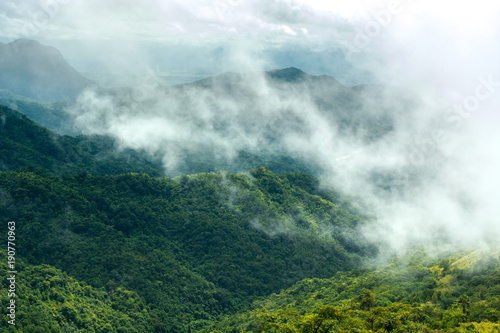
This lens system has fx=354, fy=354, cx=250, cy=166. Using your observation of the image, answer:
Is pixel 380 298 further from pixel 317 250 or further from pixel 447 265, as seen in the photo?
pixel 317 250

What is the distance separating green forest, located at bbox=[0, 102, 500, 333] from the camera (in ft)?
127

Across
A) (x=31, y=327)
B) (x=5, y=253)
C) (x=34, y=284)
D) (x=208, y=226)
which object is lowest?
(x=31, y=327)

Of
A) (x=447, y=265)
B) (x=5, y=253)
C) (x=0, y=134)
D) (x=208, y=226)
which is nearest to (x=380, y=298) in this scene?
(x=447, y=265)

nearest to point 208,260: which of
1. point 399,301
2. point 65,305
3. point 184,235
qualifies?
point 184,235

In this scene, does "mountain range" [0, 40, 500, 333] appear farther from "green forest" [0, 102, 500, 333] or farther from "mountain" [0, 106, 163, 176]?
"mountain" [0, 106, 163, 176]

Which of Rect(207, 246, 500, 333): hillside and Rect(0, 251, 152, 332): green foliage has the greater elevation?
Rect(207, 246, 500, 333): hillside

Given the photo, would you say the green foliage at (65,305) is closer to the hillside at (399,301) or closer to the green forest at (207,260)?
the green forest at (207,260)

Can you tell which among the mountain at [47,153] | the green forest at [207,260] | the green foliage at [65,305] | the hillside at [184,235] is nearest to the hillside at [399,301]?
the green forest at [207,260]

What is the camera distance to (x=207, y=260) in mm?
73375

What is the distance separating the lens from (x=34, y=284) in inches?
1864

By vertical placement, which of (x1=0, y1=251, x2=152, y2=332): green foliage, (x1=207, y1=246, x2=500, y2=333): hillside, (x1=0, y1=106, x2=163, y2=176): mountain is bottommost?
(x1=0, y1=251, x2=152, y2=332): green foliage

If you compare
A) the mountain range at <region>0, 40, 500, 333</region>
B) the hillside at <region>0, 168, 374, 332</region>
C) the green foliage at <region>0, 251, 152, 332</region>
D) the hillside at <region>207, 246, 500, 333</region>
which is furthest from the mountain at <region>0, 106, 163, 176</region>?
the hillside at <region>207, 246, 500, 333</region>

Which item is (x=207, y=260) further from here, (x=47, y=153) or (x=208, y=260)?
(x=47, y=153)

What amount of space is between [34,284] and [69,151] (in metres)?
71.9
